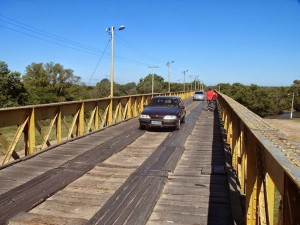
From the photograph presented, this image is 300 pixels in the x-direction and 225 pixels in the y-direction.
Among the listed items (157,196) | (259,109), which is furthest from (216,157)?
(259,109)

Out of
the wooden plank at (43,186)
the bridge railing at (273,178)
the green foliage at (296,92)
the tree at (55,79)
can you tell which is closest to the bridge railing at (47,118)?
the wooden plank at (43,186)

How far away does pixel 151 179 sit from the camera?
6340 mm

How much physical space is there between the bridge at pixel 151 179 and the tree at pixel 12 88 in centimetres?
3509

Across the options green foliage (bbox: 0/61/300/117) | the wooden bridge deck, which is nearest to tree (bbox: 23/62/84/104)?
green foliage (bbox: 0/61/300/117)

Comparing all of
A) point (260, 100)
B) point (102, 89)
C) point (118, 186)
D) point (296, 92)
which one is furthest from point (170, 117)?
point (296, 92)

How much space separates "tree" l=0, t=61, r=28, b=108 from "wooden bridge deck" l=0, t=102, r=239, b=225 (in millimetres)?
35696

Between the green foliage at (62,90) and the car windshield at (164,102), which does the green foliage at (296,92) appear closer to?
the green foliage at (62,90)

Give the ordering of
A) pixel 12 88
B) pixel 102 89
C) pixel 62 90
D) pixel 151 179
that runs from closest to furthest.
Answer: pixel 151 179, pixel 12 88, pixel 62 90, pixel 102 89

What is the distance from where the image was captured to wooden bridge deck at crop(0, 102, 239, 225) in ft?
15.3

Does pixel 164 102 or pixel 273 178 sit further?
pixel 164 102

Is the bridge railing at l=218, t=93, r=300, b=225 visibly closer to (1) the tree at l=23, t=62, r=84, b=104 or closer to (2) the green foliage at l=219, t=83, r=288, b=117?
(1) the tree at l=23, t=62, r=84, b=104

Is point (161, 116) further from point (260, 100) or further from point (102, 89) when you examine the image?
point (260, 100)

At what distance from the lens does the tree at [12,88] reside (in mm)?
42300

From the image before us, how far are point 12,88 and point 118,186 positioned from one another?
1647 inches
